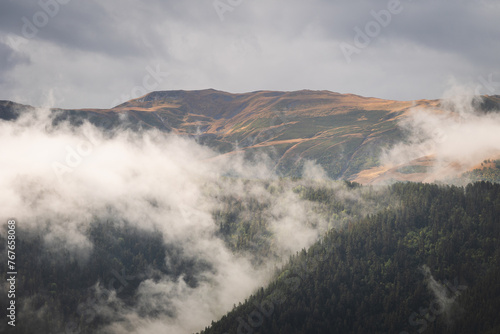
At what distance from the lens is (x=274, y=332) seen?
189 m

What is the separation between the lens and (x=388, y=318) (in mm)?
191750

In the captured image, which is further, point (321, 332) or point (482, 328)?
point (321, 332)

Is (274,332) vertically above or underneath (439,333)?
above

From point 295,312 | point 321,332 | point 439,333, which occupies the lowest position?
point 439,333

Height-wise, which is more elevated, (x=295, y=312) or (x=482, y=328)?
(x=295, y=312)

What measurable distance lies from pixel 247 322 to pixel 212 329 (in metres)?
19.3

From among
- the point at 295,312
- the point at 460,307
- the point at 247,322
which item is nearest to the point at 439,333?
the point at 460,307

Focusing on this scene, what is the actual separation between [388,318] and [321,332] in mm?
36441

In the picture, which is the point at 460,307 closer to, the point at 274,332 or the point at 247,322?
the point at 274,332

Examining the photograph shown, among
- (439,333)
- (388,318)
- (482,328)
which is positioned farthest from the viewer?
(388,318)

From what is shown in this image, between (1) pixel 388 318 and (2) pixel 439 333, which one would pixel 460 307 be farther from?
(1) pixel 388 318

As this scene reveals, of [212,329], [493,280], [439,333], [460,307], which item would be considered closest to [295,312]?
[212,329]

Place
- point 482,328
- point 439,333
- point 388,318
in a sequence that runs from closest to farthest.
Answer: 1. point 482,328
2. point 439,333
3. point 388,318

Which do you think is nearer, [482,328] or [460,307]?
[482,328]
